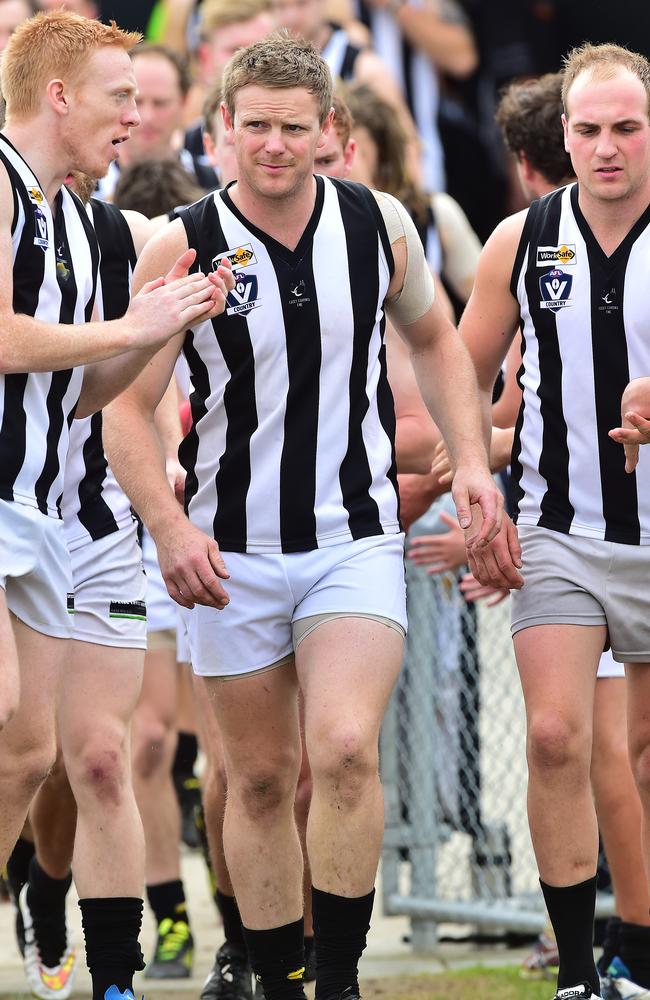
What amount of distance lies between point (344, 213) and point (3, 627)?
4.84 ft

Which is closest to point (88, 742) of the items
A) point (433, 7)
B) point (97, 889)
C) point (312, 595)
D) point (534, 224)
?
point (97, 889)

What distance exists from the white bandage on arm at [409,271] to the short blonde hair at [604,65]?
0.55 meters

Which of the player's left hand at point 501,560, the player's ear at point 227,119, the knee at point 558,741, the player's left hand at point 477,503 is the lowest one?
the knee at point 558,741

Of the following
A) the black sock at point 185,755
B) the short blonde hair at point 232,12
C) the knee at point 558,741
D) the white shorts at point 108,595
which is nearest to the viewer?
the knee at point 558,741

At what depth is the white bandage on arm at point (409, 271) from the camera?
4578mm

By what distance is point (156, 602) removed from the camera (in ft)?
20.0

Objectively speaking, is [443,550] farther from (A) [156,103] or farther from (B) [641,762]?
(A) [156,103]

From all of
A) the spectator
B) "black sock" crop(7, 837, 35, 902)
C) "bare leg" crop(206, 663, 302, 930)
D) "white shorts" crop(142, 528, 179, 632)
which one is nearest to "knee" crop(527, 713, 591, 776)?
"bare leg" crop(206, 663, 302, 930)

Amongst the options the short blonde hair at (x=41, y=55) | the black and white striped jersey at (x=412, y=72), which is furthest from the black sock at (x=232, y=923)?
the black and white striped jersey at (x=412, y=72)

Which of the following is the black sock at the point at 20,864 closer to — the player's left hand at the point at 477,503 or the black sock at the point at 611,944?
the black sock at the point at 611,944

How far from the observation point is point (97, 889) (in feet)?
14.9

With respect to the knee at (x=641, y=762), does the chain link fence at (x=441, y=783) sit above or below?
below

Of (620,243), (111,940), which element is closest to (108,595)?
(111,940)

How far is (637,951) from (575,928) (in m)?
0.71
